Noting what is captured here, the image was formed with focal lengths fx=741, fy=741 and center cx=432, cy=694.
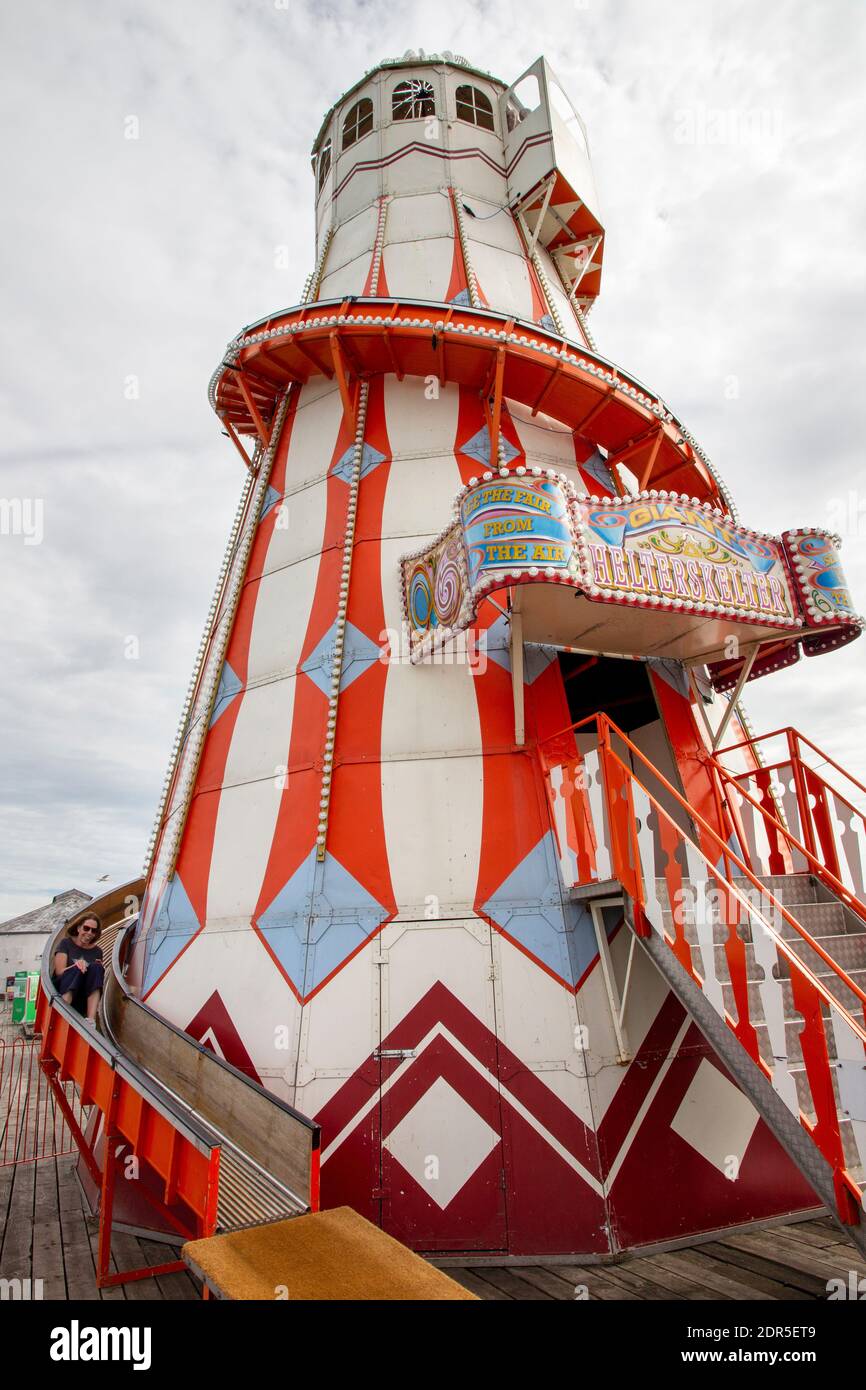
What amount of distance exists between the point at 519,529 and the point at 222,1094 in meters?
4.75

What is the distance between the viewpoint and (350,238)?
37.2ft

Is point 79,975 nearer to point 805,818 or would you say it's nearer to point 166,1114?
point 166,1114

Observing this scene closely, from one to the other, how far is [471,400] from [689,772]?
192 inches

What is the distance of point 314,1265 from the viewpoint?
3.68 meters

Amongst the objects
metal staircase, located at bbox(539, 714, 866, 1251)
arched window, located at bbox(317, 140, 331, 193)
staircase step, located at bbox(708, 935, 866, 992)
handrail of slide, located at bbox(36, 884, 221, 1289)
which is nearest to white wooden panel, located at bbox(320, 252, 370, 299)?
arched window, located at bbox(317, 140, 331, 193)

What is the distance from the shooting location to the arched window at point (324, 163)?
13016 millimetres

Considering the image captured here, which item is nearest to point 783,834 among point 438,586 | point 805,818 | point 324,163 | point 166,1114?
point 805,818

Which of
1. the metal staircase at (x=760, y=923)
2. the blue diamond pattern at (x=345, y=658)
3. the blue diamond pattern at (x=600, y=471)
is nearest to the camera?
the metal staircase at (x=760, y=923)

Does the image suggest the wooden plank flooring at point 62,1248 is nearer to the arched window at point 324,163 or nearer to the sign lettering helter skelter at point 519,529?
the sign lettering helter skelter at point 519,529

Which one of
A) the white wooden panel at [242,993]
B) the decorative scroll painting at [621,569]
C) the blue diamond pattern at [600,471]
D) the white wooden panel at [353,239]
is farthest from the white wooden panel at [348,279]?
the white wooden panel at [242,993]

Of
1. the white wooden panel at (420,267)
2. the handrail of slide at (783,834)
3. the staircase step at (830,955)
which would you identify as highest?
the white wooden panel at (420,267)

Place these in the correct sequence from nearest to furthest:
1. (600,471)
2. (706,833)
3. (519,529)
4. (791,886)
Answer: (706,833) < (519,529) < (791,886) < (600,471)

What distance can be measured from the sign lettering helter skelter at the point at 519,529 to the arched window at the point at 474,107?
385 inches
